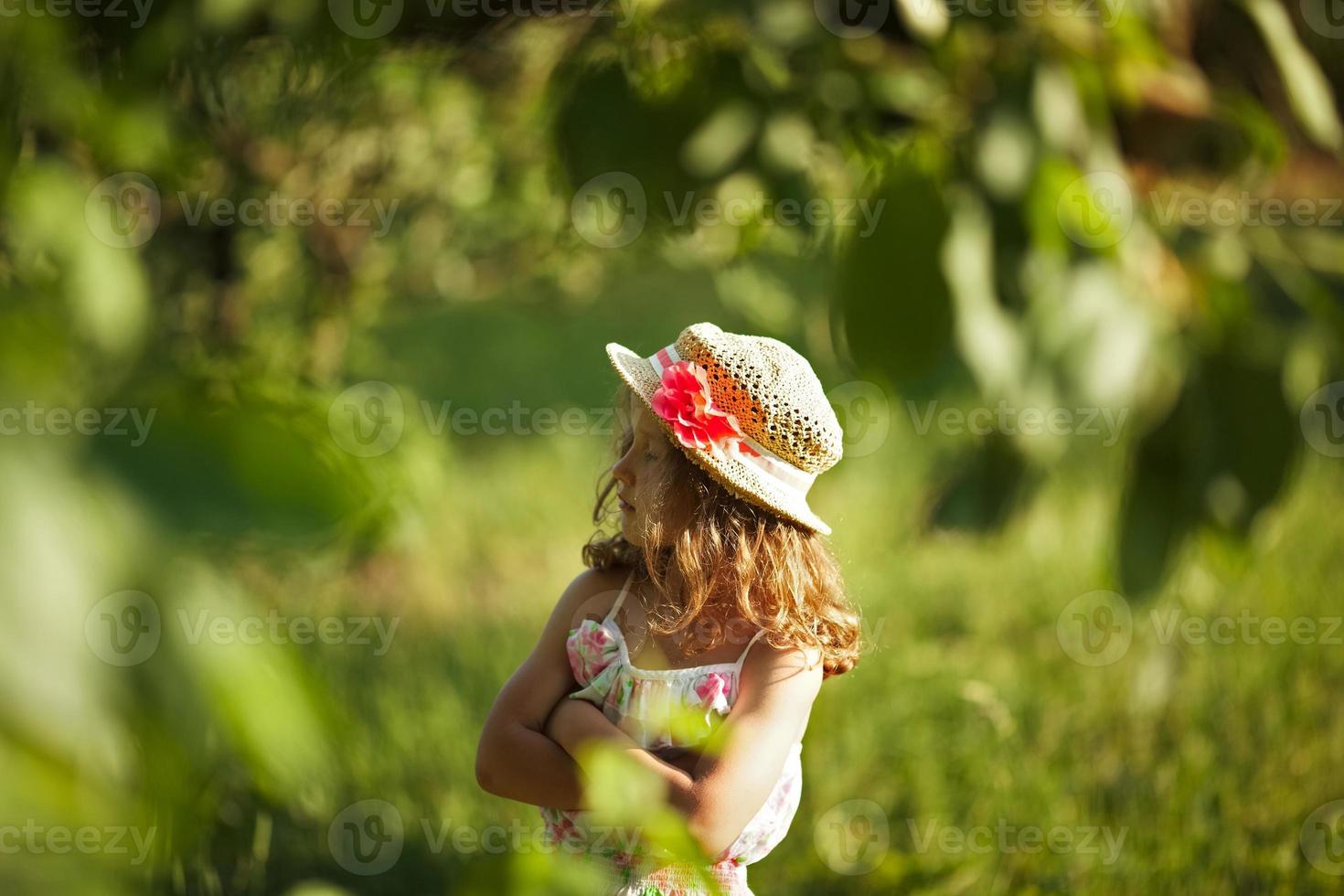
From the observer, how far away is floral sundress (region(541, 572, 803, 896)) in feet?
3.41

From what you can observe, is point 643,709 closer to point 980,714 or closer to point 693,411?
point 693,411

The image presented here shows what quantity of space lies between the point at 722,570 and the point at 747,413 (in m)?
0.12

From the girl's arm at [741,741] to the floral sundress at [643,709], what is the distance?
0.9 inches

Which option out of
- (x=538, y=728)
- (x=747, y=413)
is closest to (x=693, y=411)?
(x=747, y=413)

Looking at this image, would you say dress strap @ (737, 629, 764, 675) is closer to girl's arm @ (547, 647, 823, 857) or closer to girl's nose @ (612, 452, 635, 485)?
girl's arm @ (547, 647, 823, 857)

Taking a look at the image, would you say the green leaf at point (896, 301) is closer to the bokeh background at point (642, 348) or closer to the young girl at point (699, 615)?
the bokeh background at point (642, 348)

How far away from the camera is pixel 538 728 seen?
1.07m

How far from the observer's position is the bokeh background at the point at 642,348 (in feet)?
0.84

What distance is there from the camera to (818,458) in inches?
42.2

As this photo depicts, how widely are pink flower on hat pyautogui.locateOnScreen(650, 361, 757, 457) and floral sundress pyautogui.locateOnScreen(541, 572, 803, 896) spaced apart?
160 mm

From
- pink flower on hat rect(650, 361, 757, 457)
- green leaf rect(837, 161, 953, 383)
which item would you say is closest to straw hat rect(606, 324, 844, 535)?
pink flower on hat rect(650, 361, 757, 457)

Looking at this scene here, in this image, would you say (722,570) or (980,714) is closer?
(722,570)

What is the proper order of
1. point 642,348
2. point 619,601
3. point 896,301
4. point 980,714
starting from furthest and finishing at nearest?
point 980,714
point 642,348
point 619,601
point 896,301

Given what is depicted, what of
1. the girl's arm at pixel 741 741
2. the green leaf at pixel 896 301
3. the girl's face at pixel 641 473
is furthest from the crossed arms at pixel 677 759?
the green leaf at pixel 896 301
